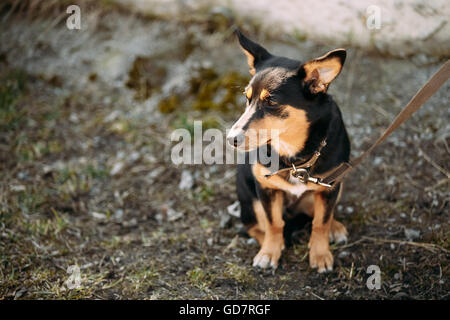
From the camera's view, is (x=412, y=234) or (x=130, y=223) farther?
(x=130, y=223)

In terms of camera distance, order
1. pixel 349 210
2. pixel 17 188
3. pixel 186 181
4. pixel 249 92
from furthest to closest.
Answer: pixel 186 181
pixel 17 188
pixel 349 210
pixel 249 92

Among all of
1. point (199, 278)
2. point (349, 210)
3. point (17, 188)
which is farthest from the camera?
point (17, 188)

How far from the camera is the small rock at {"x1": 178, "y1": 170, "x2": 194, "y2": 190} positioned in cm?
411

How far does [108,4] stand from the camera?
5.96m

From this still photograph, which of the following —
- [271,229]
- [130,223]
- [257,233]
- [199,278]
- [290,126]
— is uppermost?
[290,126]

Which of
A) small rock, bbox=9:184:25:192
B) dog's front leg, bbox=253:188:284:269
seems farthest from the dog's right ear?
small rock, bbox=9:184:25:192

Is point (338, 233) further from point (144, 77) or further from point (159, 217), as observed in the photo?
point (144, 77)

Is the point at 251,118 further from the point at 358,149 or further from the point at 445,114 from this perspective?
the point at 445,114

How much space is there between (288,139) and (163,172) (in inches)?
80.1

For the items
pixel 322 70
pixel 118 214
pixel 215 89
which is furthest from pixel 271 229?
pixel 215 89

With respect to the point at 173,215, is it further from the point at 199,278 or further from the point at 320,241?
the point at 320,241

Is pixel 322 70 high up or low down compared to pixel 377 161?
up

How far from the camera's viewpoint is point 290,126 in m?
2.57
